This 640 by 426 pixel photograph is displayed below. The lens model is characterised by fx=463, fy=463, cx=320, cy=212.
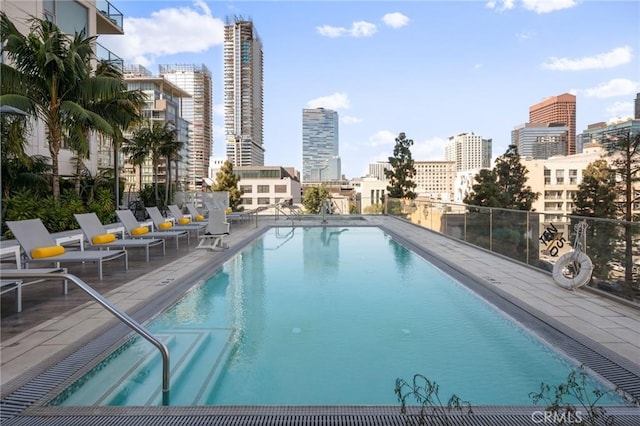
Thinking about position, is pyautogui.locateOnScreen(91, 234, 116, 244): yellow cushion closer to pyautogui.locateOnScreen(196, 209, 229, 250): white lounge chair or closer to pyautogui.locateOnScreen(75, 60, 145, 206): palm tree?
pyautogui.locateOnScreen(196, 209, 229, 250): white lounge chair

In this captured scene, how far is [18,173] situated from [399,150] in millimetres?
24999

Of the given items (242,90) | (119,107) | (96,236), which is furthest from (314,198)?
(242,90)

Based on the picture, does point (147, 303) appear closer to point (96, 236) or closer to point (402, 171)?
point (96, 236)

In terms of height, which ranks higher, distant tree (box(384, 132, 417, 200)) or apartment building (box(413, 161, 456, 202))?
apartment building (box(413, 161, 456, 202))

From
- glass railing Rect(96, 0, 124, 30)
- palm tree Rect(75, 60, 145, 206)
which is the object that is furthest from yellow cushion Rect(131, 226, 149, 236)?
glass railing Rect(96, 0, 124, 30)

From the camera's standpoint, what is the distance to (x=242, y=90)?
394ft

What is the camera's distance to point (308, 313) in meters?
5.05

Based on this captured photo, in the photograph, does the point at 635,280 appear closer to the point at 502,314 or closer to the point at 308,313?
the point at 502,314

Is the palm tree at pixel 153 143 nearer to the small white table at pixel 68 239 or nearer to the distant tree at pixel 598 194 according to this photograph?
the small white table at pixel 68 239

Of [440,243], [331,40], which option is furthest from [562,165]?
[440,243]

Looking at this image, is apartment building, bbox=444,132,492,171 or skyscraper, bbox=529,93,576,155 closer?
skyscraper, bbox=529,93,576,155

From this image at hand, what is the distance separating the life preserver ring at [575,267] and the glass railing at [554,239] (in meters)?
0.13

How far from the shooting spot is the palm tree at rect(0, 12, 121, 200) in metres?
9.21

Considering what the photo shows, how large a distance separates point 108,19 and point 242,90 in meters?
105
